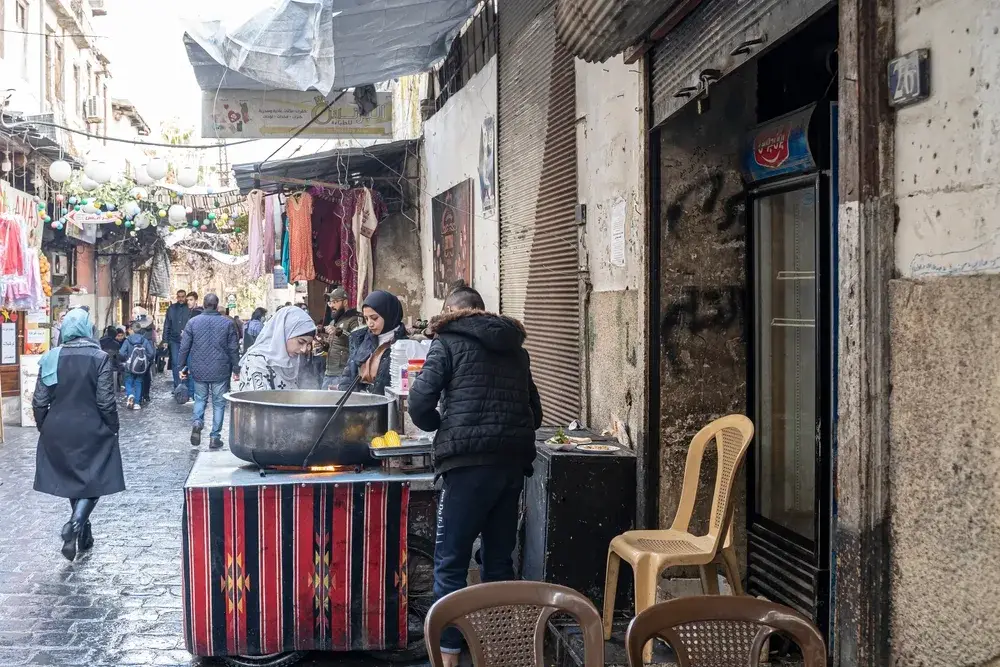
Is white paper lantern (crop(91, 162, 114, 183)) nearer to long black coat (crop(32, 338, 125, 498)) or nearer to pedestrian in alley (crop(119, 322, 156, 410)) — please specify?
pedestrian in alley (crop(119, 322, 156, 410))

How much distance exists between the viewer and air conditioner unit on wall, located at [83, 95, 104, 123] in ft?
91.6

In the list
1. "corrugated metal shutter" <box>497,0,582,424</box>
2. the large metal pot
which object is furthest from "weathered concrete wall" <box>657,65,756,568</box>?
the large metal pot

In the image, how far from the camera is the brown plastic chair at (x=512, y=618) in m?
2.81

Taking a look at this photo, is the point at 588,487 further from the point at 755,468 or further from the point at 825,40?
the point at 825,40

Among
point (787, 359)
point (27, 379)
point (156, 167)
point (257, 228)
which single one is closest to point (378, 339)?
point (787, 359)


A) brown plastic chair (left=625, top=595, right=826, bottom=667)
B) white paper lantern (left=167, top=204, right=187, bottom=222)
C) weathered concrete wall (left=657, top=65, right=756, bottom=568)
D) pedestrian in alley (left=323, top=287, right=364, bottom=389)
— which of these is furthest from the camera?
white paper lantern (left=167, top=204, right=187, bottom=222)

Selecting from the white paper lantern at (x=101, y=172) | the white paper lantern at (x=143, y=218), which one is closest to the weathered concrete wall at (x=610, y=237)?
the white paper lantern at (x=101, y=172)

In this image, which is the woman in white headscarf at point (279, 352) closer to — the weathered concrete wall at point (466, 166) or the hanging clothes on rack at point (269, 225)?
the weathered concrete wall at point (466, 166)

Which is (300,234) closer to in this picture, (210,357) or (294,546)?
(210,357)

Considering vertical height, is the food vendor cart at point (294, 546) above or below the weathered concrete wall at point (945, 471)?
below

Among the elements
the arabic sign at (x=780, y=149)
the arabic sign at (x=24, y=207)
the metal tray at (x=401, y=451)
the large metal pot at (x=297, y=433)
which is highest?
the arabic sign at (x=24, y=207)

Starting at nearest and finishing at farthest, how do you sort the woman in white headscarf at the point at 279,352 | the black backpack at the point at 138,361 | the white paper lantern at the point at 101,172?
the woman in white headscarf at the point at 279,352 < the white paper lantern at the point at 101,172 < the black backpack at the point at 138,361

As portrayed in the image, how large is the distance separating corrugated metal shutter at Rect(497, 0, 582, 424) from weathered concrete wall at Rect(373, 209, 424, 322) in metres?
5.18

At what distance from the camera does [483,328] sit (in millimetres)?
4758
